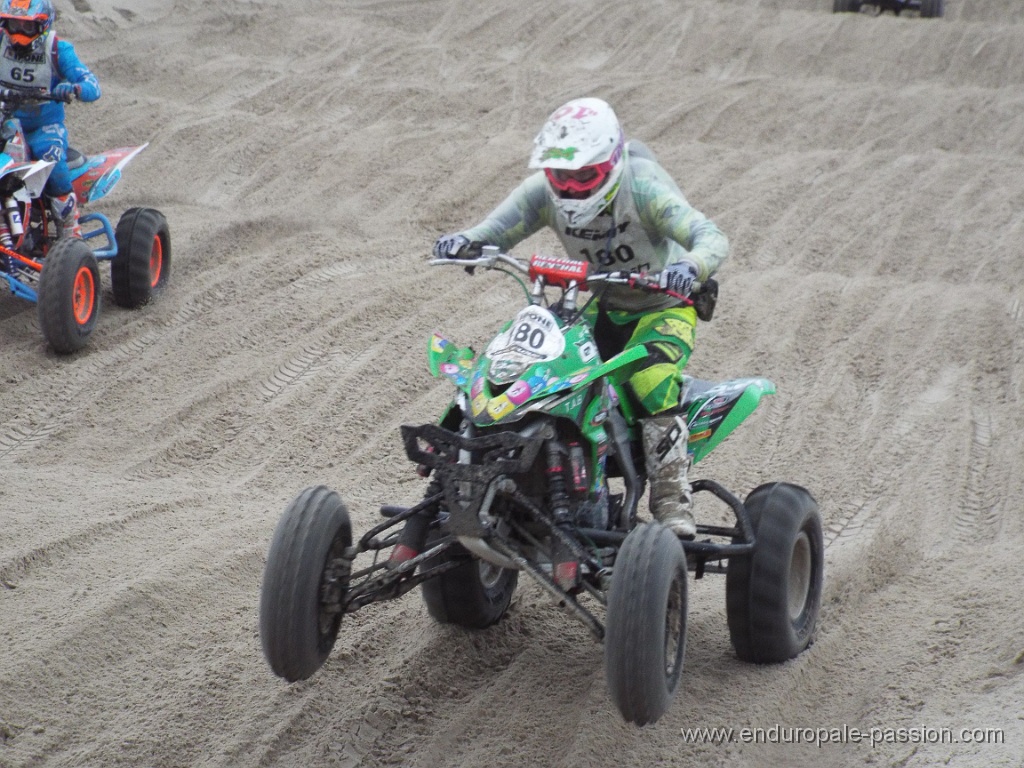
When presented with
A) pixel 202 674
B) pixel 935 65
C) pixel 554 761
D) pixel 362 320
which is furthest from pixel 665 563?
pixel 935 65

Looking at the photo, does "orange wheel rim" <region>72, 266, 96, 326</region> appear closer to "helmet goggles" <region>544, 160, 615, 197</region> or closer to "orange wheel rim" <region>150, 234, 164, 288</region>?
"orange wheel rim" <region>150, 234, 164, 288</region>

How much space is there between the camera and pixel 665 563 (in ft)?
11.1

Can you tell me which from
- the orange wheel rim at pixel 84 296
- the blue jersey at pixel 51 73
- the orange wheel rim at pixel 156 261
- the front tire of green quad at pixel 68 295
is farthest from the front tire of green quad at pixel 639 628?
the blue jersey at pixel 51 73

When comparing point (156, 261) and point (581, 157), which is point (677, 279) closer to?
point (581, 157)

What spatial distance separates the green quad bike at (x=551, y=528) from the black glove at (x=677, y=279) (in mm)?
39

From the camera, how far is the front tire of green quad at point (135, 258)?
26.1 feet

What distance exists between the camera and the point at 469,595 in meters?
4.36

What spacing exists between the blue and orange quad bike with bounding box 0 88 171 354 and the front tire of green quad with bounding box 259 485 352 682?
163 inches

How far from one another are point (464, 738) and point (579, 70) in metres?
10.4

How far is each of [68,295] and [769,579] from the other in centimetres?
484

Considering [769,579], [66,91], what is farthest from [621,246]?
[66,91]

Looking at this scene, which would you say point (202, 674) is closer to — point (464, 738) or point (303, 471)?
point (464, 738)

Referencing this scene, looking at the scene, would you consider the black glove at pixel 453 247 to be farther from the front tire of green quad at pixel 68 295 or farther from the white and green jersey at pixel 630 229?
the front tire of green quad at pixel 68 295

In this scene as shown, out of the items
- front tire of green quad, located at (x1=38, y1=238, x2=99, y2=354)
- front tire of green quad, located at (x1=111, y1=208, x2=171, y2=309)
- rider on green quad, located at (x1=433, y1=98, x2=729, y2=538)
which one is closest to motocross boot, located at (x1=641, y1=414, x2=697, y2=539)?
rider on green quad, located at (x1=433, y1=98, x2=729, y2=538)
